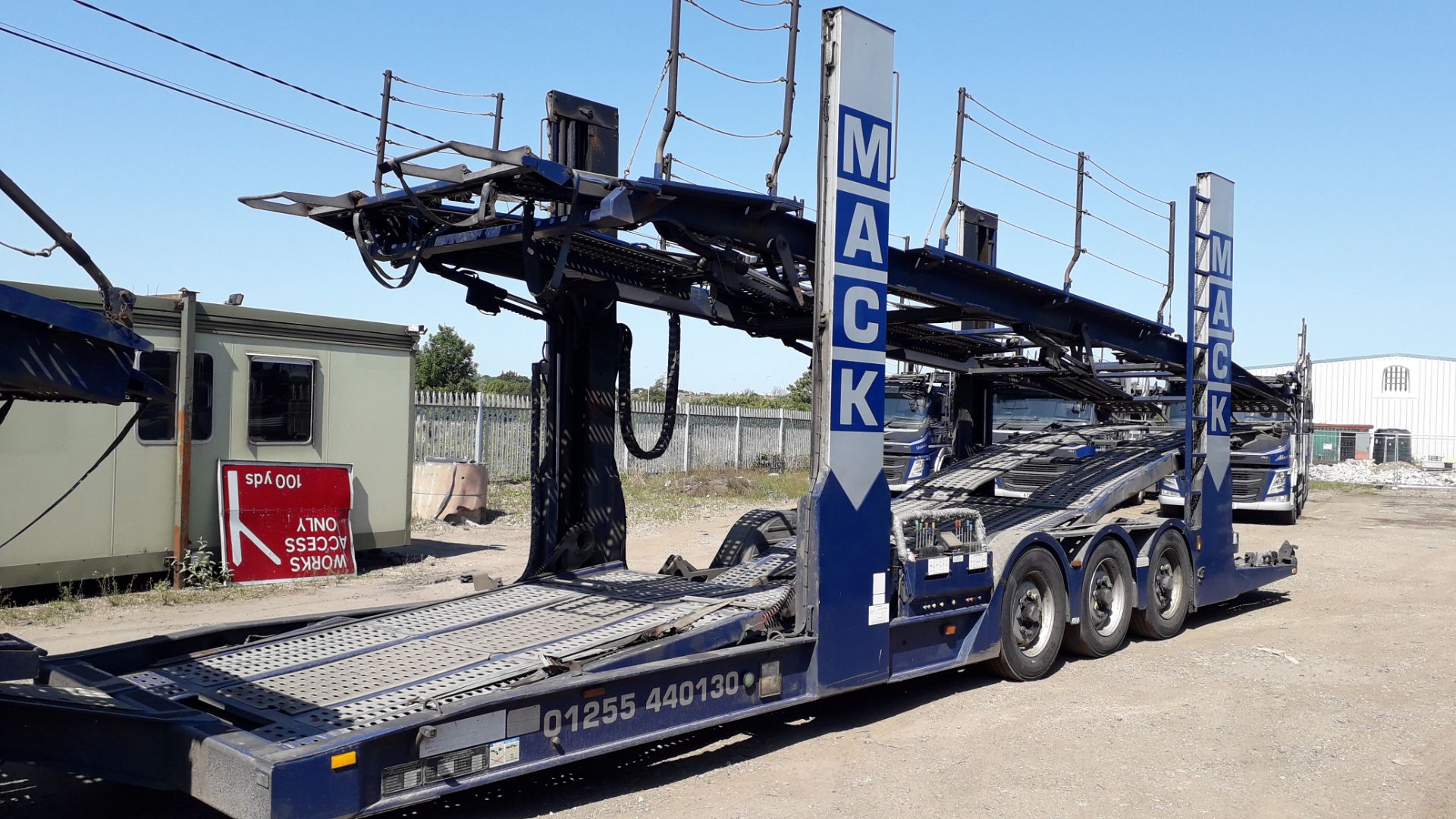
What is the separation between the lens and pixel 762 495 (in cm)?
2498

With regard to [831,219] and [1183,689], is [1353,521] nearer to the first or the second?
[1183,689]

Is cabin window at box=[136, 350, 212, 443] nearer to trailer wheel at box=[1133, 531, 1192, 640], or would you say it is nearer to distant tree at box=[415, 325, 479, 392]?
trailer wheel at box=[1133, 531, 1192, 640]

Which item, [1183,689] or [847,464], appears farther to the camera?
[1183,689]

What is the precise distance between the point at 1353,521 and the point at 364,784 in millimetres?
22880

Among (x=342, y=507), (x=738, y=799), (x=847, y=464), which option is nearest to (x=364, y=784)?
(x=738, y=799)

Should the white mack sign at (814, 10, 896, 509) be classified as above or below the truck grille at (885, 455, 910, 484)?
above

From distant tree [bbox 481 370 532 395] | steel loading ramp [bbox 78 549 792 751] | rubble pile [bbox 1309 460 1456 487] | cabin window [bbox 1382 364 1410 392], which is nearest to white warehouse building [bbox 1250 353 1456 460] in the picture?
cabin window [bbox 1382 364 1410 392]

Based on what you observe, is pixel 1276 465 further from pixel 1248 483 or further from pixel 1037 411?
pixel 1037 411

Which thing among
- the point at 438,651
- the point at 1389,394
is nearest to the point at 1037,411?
the point at 438,651

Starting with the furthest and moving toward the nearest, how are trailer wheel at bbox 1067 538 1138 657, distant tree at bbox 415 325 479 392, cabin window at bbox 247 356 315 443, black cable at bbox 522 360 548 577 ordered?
distant tree at bbox 415 325 479 392
cabin window at bbox 247 356 315 443
trailer wheel at bbox 1067 538 1138 657
black cable at bbox 522 360 548 577

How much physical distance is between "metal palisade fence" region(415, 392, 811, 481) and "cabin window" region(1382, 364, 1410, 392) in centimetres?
4458

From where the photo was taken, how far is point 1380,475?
3916 cm

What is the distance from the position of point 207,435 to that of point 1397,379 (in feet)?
211

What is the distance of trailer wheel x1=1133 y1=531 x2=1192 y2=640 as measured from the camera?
991 cm
